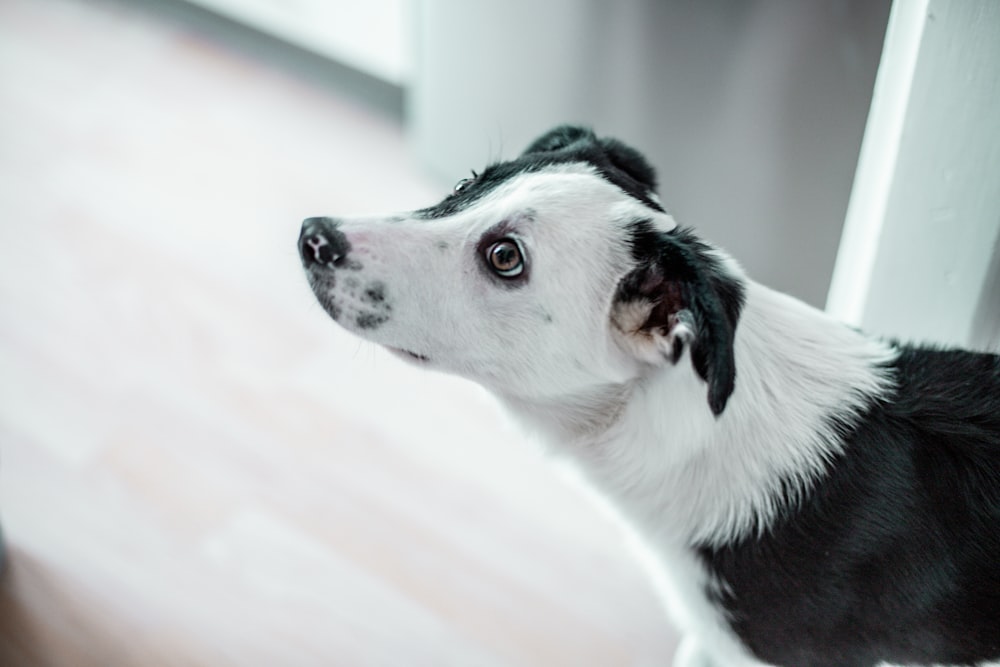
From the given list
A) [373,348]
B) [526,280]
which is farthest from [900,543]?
[373,348]

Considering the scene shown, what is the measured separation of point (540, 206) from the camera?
4.20 ft

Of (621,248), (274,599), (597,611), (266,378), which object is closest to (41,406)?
(266,378)

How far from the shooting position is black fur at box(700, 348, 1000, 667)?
1305mm

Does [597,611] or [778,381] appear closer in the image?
[778,381]

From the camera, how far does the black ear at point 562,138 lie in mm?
1483

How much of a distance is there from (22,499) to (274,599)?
566mm

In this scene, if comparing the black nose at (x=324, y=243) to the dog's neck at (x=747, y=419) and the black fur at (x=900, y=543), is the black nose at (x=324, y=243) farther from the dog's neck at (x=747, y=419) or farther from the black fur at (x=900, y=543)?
the black fur at (x=900, y=543)

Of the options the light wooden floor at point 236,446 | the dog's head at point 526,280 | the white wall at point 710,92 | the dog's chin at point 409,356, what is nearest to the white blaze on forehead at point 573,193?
the dog's head at point 526,280

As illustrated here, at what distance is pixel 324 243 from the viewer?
130cm

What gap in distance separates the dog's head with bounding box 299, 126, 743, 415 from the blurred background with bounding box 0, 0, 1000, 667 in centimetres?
51

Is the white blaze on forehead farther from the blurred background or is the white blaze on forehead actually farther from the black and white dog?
the blurred background

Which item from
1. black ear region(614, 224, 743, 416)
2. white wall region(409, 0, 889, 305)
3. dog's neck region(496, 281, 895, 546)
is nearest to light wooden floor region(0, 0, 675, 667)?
white wall region(409, 0, 889, 305)

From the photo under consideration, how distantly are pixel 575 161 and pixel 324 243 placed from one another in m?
0.36

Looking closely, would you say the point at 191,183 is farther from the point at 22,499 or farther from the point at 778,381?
the point at 778,381
